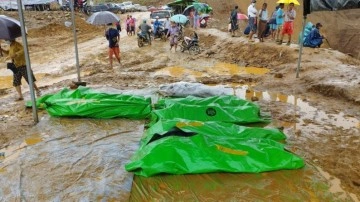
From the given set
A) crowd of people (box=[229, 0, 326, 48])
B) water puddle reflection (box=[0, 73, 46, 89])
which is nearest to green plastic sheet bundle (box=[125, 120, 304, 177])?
water puddle reflection (box=[0, 73, 46, 89])

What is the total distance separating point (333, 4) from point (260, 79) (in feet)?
11.4

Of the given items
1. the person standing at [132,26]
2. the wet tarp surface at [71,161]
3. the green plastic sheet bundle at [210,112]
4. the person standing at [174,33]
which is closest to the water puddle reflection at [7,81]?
the wet tarp surface at [71,161]

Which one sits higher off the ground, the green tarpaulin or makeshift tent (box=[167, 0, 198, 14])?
makeshift tent (box=[167, 0, 198, 14])

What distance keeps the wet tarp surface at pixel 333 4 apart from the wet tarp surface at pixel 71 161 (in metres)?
4.22

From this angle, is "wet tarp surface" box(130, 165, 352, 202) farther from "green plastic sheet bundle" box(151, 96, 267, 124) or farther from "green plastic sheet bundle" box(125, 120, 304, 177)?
"green plastic sheet bundle" box(151, 96, 267, 124)

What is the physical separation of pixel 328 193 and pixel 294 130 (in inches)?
79.6

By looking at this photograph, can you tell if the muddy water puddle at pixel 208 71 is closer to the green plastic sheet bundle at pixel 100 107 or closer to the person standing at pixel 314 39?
the person standing at pixel 314 39

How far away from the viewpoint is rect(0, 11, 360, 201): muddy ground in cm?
520

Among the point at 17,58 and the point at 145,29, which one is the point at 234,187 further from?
the point at 145,29

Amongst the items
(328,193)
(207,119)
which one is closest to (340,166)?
(328,193)

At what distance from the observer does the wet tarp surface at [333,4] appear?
240 inches

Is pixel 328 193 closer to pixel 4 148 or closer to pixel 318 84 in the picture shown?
pixel 4 148

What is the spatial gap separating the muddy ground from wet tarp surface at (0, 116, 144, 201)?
60cm

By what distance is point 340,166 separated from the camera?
4434 millimetres
